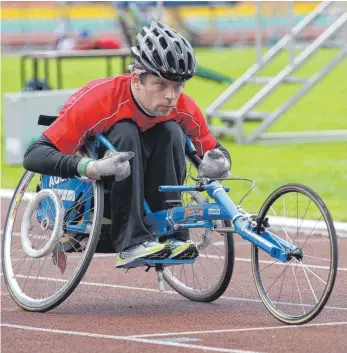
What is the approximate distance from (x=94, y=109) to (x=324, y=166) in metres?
8.97

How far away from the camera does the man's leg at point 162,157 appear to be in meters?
7.48

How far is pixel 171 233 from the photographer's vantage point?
750 centimetres

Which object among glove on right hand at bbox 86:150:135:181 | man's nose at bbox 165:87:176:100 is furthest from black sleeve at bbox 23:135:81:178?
man's nose at bbox 165:87:176:100

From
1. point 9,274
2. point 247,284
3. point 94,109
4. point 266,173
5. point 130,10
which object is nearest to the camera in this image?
A: point 94,109

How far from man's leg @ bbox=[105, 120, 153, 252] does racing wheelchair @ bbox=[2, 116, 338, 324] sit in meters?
0.09

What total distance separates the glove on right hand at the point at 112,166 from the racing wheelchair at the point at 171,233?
122 mm

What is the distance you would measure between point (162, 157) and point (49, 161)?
0.62 meters

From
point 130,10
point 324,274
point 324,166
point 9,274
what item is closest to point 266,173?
point 324,166

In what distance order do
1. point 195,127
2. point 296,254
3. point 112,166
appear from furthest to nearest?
point 195,127 → point 112,166 → point 296,254

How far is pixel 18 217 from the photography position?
317 inches

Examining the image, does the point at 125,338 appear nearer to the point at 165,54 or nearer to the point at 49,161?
the point at 49,161

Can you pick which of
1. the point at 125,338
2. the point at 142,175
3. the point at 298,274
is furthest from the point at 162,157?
the point at 298,274

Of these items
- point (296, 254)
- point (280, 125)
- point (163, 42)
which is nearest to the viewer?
point (296, 254)

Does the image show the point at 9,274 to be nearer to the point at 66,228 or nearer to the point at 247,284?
the point at 66,228
